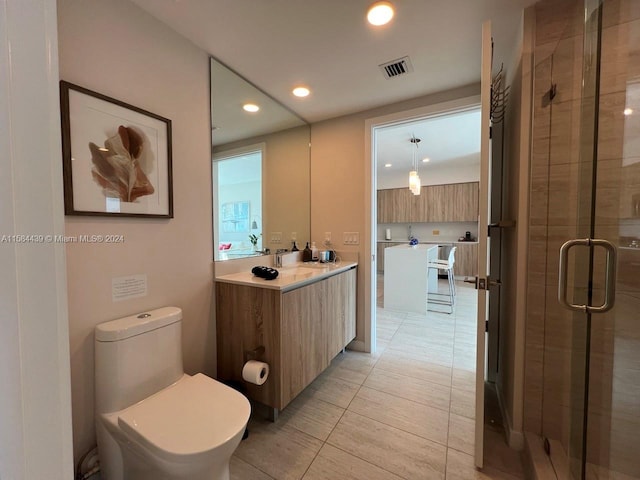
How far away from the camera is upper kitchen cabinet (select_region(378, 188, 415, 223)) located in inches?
255

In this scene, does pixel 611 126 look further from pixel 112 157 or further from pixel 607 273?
pixel 112 157

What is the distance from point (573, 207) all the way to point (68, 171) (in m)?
2.38

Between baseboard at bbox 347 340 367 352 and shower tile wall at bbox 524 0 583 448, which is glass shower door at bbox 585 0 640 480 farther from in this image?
baseboard at bbox 347 340 367 352

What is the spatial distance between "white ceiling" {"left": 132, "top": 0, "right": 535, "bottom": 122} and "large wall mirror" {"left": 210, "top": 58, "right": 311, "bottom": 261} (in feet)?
0.66

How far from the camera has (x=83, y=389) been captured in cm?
121

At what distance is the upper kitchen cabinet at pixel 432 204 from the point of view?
5812 millimetres

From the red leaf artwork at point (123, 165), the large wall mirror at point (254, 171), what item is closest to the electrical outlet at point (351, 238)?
the large wall mirror at point (254, 171)

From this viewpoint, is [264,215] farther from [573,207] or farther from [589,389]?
[589,389]

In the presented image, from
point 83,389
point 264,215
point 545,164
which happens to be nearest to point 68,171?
point 83,389

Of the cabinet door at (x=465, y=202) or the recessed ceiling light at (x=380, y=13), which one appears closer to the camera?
the recessed ceiling light at (x=380, y=13)

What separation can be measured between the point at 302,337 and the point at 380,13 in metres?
1.95

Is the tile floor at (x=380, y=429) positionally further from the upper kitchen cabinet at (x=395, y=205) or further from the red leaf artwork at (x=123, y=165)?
the upper kitchen cabinet at (x=395, y=205)

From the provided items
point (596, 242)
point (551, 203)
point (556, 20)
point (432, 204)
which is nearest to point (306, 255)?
point (551, 203)

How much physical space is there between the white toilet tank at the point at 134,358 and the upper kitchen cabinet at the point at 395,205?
596 centimetres
